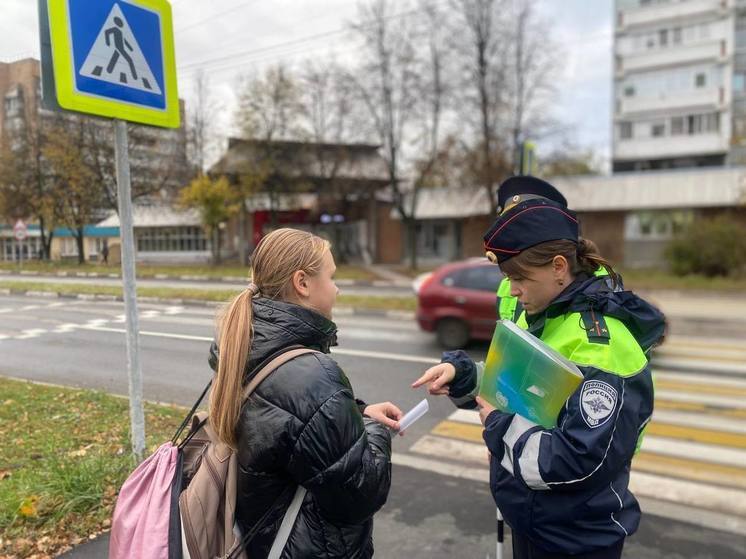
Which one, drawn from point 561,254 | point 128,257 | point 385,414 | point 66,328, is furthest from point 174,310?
point 561,254

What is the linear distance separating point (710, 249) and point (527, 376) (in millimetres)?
21932

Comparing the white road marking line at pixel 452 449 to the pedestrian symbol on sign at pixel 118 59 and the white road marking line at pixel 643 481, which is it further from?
the pedestrian symbol on sign at pixel 118 59

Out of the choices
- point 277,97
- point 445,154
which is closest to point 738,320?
point 445,154

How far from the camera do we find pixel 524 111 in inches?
981

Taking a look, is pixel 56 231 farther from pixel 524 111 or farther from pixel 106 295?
pixel 524 111

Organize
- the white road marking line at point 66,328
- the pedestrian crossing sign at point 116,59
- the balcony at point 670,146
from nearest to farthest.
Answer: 1. the pedestrian crossing sign at point 116,59
2. the white road marking line at point 66,328
3. the balcony at point 670,146

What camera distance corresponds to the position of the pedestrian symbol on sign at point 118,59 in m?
2.85

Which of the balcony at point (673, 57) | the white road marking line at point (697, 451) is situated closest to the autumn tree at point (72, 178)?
the white road marking line at point (697, 451)

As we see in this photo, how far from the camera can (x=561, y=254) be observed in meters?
1.74

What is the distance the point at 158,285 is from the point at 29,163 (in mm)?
1243

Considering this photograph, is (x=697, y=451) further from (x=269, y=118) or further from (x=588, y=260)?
(x=269, y=118)

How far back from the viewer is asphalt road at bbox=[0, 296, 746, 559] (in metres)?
3.17

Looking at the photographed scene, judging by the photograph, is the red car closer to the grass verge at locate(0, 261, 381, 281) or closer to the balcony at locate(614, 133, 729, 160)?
the grass verge at locate(0, 261, 381, 281)

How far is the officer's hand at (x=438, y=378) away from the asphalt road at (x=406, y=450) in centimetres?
147
